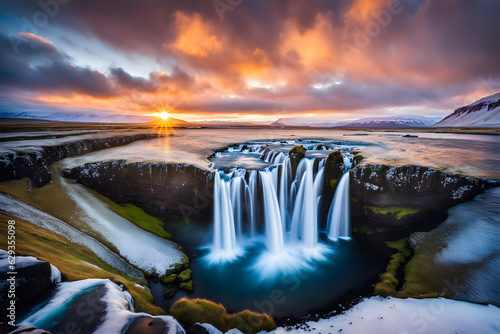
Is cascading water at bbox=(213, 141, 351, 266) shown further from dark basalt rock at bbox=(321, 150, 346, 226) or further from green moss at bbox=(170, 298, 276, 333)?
green moss at bbox=(170, 298, 276, 333)

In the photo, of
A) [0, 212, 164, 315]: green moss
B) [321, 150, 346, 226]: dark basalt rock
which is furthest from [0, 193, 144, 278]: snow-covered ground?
[321, 150, 346, 226]: dark basalt rock

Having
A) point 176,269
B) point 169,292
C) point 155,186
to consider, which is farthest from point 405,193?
point 155,186

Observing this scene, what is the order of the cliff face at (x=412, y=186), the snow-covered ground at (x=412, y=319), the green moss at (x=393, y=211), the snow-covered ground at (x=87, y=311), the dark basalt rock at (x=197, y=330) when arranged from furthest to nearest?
the green moss at (x=393, y=211) → the cliff face at (x=412, y=186) → the dark basalt rock at (x=197, y=330) → the snow-covered ground at (x=412, y=319) → the snow-covered ground at (x=87, y=311)

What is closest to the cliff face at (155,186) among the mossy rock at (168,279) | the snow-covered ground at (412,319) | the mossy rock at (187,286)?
the mossy rock at (168,279)

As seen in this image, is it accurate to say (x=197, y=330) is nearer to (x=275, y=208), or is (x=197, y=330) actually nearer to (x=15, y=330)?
(x=15, y=330)

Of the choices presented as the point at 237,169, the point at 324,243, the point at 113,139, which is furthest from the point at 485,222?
the point at 113,139

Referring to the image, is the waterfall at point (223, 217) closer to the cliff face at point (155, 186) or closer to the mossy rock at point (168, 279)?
the cliff face at point (155, 186)
